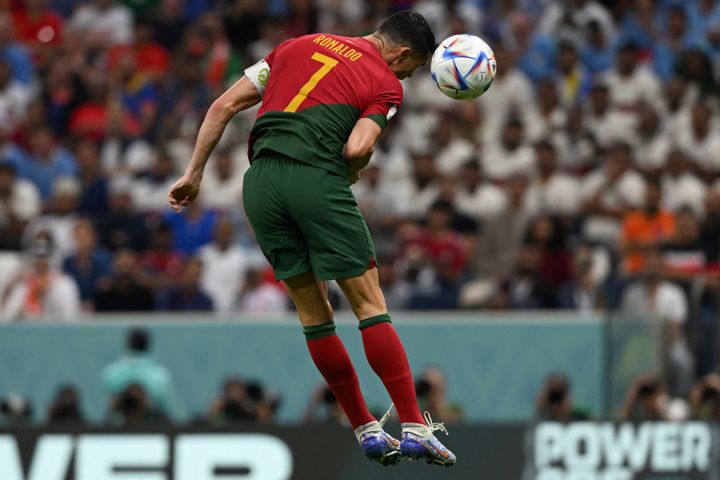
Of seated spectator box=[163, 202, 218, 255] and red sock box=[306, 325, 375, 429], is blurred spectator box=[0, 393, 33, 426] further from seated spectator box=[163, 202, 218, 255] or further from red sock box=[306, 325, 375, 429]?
red sock box=[306, 325, 375, 429]

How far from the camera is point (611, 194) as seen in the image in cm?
1677

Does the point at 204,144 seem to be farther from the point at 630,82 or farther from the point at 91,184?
the point at 630,82

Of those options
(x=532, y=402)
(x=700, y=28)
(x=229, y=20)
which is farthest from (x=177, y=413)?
(x=700, y=28)

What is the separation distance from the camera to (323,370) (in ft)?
28.2

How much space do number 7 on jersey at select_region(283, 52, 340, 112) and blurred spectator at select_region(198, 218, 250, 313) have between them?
8271mm

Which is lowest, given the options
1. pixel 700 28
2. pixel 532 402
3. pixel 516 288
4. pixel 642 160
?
pixel 532 402

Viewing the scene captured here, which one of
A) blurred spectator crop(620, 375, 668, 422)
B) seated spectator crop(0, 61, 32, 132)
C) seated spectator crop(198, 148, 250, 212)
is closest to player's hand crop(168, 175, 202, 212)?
blurred spectator crop(620, 375, 668, 422)

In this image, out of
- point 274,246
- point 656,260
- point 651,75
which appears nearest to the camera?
point 274,246

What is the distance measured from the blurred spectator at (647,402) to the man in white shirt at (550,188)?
255 centimetres

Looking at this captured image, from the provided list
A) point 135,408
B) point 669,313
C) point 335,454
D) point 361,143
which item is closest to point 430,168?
point 669,313

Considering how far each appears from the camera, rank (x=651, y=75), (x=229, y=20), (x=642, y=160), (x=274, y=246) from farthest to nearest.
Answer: (x=229, y=20) < (x=651, y=75) < (x=642, y=160) < (x=274, y=246)

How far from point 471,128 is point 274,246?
10036 mm

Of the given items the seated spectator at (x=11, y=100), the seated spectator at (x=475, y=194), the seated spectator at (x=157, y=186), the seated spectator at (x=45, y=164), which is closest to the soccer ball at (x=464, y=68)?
the seated spectator at (x=475, y=194)

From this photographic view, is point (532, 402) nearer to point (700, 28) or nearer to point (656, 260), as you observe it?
point (656, 260)
